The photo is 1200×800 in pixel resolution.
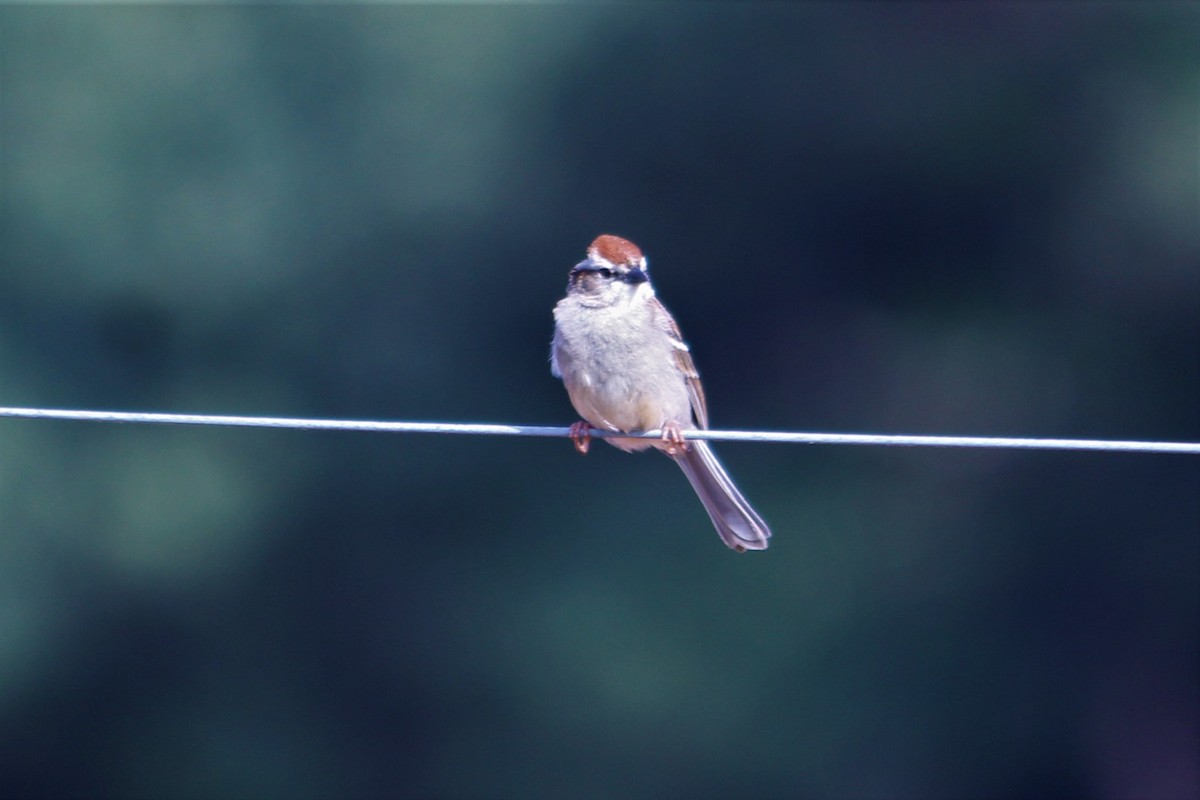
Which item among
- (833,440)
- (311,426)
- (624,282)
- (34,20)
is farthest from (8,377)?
(833,440)

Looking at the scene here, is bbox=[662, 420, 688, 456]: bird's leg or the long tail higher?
bbox=[662, 420, 688, 456]: bird's leg

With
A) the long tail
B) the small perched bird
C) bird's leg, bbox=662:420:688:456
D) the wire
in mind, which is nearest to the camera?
the wire

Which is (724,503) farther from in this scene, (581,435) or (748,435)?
(748,435)

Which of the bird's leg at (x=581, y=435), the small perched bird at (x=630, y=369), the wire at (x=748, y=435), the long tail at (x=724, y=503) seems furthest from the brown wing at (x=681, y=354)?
the wire at (x=748, y=435)

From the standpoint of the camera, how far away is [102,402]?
549 cm

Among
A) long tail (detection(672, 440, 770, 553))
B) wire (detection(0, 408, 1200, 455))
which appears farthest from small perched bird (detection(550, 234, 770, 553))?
wire (detection(0, 408, 1200, 455))

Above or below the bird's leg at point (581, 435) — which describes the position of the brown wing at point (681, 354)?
above

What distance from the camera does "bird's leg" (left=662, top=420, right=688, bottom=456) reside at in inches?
125

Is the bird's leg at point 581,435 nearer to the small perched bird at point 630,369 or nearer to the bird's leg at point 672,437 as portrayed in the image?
the small perched bird at point 630,369

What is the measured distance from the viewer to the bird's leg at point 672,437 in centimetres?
316

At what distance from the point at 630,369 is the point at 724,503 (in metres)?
0.47

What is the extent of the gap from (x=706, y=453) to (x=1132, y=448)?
58.8 inches

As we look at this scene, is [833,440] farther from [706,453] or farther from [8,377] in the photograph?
[8,377]

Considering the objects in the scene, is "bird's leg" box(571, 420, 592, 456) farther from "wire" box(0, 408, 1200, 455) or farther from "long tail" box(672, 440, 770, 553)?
"wire" box(0, 408, 1200, 455)
